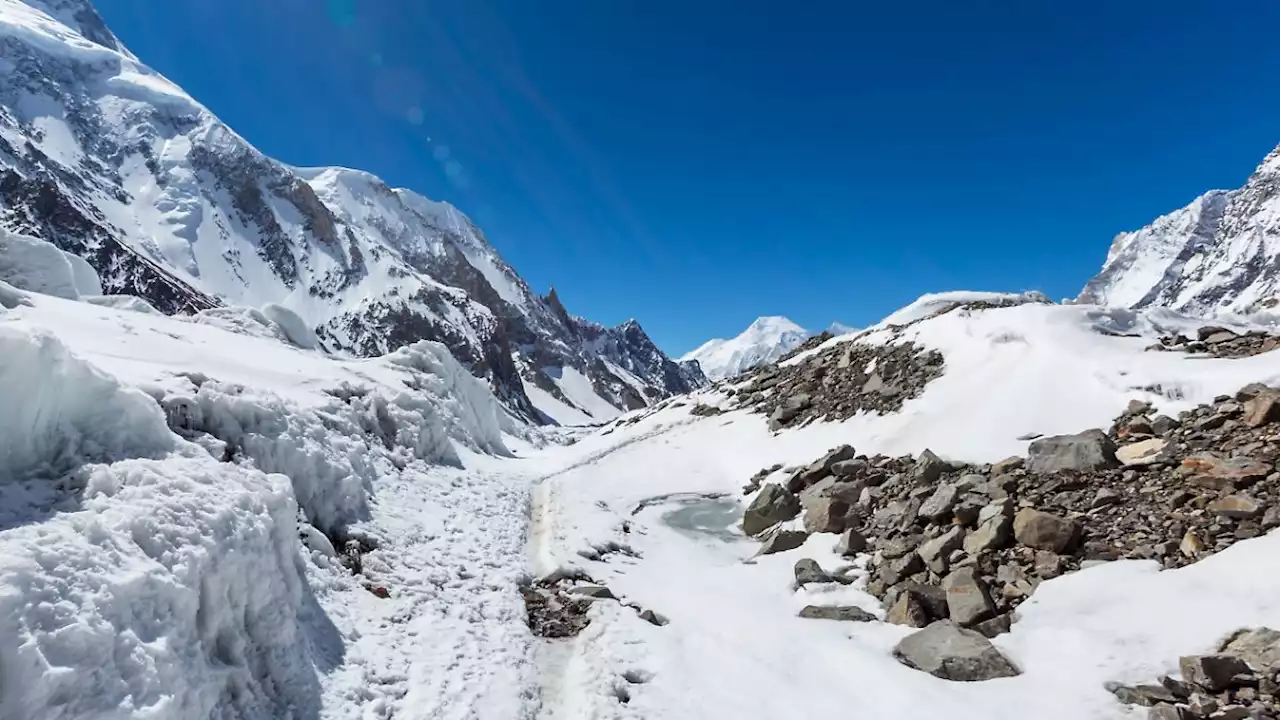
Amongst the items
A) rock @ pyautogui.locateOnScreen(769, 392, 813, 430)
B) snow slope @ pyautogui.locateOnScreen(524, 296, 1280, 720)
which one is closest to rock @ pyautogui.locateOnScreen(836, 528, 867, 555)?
snow slope @ pyautogui.locateOnScreen(524, 296, 1280, 720)

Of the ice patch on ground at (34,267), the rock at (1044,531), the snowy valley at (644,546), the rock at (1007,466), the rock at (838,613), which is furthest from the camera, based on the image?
the ice patch on ground at (34,267)

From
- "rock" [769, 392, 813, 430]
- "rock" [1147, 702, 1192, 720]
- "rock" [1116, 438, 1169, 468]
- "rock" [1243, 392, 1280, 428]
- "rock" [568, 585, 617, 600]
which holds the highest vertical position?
"rock" [769, 392, 813, 430]

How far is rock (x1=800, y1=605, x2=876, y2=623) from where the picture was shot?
12547 mm

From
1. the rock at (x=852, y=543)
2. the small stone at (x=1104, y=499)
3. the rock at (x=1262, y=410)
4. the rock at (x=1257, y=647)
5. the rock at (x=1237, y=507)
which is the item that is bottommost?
the rock at (x=1257, y=647)

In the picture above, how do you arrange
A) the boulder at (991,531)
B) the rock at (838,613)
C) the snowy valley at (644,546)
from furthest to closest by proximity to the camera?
the boulder at (991,531)
the rock at (838,613)
the snowy valley at (644,546)

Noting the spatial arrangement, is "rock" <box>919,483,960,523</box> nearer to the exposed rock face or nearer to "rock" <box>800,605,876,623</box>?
the exposed rock face

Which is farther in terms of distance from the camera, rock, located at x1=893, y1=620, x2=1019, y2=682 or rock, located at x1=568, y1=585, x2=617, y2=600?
rock, located at x1=568, y1=585, x2=617, y2=600

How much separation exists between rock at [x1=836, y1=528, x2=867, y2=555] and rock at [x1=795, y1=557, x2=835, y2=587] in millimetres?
1055

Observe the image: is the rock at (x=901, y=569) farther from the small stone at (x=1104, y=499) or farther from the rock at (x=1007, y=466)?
the rock at (x=1007, y=466)

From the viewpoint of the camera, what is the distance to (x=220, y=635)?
25.0 ft

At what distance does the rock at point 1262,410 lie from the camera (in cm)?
1358

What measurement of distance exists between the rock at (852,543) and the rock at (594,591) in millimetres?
5868

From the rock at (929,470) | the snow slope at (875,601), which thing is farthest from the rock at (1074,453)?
the rock at (929,470)

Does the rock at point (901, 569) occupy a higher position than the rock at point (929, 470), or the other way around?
the rock at point (929, 470)
